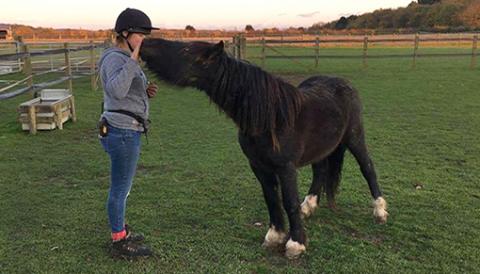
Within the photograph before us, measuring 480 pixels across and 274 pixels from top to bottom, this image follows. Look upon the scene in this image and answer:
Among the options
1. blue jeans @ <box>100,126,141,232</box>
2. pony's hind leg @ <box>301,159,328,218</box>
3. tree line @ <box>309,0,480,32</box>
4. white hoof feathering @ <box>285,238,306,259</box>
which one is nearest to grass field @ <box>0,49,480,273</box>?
white hoof feathering @ <box>285,238,306,259</box>

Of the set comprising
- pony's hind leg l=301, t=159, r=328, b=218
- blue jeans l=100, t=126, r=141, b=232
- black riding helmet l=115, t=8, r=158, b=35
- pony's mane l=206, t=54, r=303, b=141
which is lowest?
pony's hind leg l=301, t=159, r=328, b=218

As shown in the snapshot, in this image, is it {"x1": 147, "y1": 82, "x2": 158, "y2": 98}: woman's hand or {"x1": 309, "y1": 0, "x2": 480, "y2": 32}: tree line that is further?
{"x1": 309, "y1": 0, "x2": 480, "y2": 32}: tree line

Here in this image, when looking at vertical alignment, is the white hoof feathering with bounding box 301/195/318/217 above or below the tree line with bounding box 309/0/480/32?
below

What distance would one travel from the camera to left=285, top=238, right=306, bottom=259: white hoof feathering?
322 cm

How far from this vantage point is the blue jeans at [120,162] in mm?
2875

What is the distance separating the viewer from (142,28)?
2.70 meters

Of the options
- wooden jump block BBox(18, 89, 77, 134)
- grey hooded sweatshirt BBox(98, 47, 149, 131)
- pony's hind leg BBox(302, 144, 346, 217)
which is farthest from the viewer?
wooden jump block BBox(18, 89, 77, 134)

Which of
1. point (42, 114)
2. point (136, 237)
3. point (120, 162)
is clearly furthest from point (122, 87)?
point (42, 114)

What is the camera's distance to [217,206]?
4.25 metres

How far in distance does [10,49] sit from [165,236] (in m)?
25.6

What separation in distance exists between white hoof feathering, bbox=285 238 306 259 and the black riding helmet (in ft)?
6.16

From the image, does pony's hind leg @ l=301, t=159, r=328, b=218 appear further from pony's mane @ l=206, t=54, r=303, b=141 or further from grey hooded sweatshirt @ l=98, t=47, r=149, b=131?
grey hooded sweatshirt @ l=98, t=47, r=149, b=131

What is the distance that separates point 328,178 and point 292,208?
3.29 feet

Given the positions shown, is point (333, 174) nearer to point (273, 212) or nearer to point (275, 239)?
point (273, 212)
